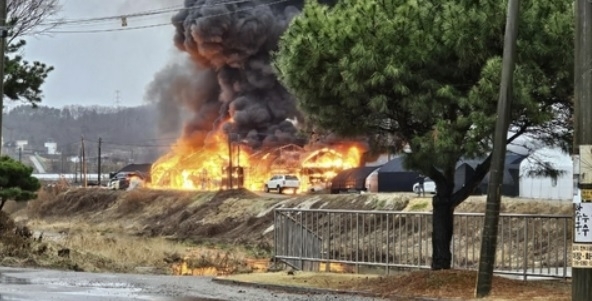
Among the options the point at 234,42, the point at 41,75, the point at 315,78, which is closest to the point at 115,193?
the point at 234,42

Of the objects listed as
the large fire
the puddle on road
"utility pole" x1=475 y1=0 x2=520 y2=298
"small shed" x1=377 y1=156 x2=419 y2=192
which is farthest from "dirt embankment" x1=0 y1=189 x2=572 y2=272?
"utility pole" x1=475 y1=0 x2=520 y2=298

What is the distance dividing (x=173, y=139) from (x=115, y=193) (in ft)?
98.8

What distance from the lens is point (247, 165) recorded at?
251 ft

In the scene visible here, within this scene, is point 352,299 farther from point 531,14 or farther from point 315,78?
point 531,14

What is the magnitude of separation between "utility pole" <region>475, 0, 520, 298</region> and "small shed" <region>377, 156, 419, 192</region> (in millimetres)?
43412

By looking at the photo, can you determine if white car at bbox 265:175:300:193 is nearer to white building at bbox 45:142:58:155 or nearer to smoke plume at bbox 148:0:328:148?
smoke plume at bbox 148:0:328:148

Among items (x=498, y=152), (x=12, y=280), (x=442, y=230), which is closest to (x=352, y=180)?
(x=442, y=230)

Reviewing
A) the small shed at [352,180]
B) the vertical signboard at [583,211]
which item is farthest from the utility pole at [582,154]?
the small shed at [352,180]

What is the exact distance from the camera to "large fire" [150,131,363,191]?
71500mm

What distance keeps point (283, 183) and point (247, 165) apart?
10.8 m

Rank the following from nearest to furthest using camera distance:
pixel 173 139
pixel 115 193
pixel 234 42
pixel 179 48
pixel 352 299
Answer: pixel 352 299 < pixel 115 193 < pixel 234 42 < pixel 179 48 < pixel 173 139

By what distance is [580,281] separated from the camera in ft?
38.6

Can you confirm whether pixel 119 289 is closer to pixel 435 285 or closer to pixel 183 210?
pixel 435 285

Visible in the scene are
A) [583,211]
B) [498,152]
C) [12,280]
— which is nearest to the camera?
[583,211]
